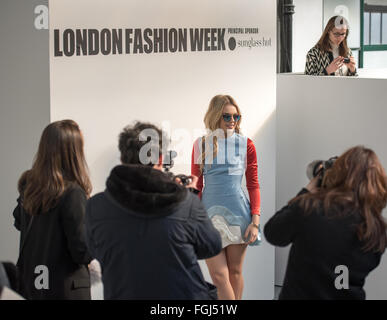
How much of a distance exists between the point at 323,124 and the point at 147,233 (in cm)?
306

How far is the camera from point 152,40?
15.5 ft

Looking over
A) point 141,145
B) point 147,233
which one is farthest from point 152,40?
point 147,233

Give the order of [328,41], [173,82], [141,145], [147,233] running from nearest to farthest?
[147,233] < [141,145] < [173,82] < [328,41]

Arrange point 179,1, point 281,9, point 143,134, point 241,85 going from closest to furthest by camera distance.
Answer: point 143,134 < point 179,1 < point 241,85 < point 281,9

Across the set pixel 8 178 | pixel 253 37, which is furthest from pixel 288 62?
pixel 8 178

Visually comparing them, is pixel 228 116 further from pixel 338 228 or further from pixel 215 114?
pixel 338 228

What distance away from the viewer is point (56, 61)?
4.34 metres

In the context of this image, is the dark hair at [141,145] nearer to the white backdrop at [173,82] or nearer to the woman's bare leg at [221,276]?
the white backdrop at [173,82]

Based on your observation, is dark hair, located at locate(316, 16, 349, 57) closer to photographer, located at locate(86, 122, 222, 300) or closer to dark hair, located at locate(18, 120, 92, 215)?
dark hair, located at locate(18, 120, 92, 215)

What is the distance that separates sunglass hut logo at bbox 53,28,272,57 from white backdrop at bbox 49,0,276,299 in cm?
2

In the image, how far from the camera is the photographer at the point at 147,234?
2988 mm

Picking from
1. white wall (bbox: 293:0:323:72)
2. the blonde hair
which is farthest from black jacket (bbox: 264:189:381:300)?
white wall (bbox: 293:0:323:72)
